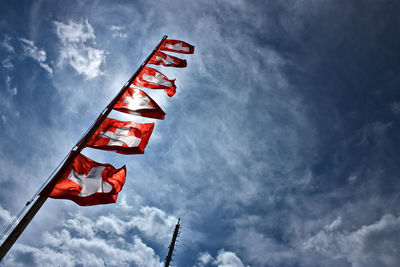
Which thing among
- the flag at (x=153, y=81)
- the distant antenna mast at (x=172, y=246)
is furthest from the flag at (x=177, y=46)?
the distant antenna mast at (x=172, y=246)

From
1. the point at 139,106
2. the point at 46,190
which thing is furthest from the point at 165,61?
the point at 46,190

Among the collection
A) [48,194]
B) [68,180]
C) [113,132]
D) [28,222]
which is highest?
[113,132]

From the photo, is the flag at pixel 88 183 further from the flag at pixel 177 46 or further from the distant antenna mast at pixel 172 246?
the distant antenna mast at pixel 172 246

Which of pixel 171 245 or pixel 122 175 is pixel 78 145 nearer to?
pixel 122 175

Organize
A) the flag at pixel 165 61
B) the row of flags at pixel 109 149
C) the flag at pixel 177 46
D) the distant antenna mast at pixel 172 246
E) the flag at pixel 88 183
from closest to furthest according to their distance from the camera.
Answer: the flag at pixel 88 183
the row of flags at pixel 109 149
the flag at pixel 165 61
the flag at pixel 177 46
the distant antenna mast at pixel 172 246

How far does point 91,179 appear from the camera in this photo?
21.0 ft

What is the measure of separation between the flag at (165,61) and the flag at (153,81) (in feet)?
3.51

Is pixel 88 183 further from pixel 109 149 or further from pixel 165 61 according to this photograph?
pixel 165 61

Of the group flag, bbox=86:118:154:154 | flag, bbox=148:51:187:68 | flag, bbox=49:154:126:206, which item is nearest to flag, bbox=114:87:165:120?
flag, bbox=86:118:154:154

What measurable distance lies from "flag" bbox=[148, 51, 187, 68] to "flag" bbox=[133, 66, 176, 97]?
107 cm

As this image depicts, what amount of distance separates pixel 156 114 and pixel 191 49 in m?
7.19

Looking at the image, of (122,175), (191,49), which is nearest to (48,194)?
(122,175)

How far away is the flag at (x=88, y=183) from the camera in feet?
19.5

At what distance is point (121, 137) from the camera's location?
6984mm
